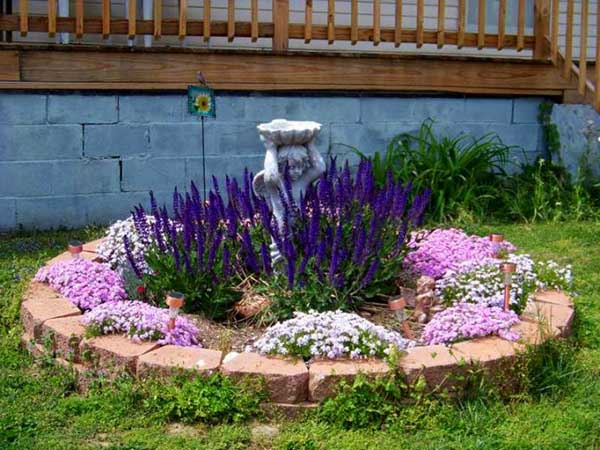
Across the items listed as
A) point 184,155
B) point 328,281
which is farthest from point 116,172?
point 328,281

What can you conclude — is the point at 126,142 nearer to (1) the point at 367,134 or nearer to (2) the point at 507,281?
(1) the point at 367,134

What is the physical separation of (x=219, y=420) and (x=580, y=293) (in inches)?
104

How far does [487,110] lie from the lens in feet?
28.6

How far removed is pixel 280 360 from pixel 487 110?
5.21 metres

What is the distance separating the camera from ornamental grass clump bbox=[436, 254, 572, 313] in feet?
15.9

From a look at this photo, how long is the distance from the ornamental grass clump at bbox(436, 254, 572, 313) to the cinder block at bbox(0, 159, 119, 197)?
3180mm

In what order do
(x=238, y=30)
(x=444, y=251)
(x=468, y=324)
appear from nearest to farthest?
(x=468, y=324) → (x=444, y=251) → (x=238, y=30)

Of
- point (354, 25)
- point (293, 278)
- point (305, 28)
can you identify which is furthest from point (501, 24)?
point (293, 278)

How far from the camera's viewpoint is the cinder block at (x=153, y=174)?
24.8ft

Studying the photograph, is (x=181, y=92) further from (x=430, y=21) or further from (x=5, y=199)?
(x=430, y=21)

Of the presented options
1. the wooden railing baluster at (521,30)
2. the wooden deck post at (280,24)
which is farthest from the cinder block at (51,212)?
the wooden railing baluster at (521,30)

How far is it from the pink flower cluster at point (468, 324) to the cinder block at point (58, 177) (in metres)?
3.58

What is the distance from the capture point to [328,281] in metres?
4.69

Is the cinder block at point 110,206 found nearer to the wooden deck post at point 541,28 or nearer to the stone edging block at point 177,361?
the stone edging block at point 177,361
